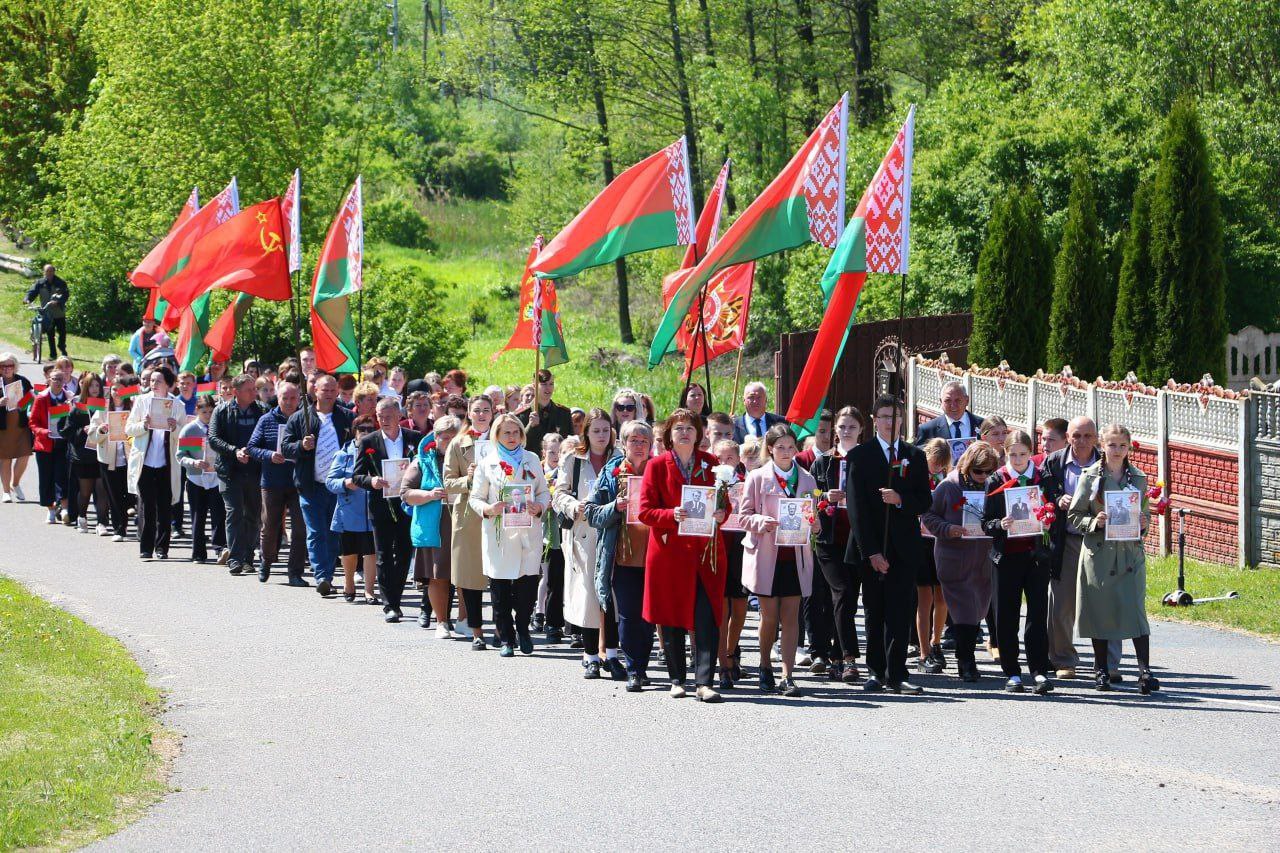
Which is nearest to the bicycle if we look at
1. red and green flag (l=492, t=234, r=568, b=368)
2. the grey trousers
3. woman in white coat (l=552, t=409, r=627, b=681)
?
red and green flag (l=492, t=234, r=568, b=368)

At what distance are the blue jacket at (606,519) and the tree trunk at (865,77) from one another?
37280 millimetres

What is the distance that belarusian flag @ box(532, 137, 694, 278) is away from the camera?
1470cm

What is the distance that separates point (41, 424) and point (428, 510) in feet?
29.7

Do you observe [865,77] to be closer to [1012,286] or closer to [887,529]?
[1012,286]

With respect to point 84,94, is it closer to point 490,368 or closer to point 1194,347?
point 490,368

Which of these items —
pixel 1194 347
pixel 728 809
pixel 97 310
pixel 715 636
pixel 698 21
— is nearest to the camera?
pixel 728 809

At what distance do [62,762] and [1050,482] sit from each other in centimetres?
652

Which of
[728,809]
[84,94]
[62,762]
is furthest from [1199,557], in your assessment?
[84,94]

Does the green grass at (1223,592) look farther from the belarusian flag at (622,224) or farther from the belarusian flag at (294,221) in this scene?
the belarusian flag at (294,221)

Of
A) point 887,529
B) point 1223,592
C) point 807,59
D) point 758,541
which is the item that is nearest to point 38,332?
point 807,59

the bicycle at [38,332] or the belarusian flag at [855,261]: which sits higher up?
the bicycle at [38,332]

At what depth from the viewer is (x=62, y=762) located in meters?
8.92

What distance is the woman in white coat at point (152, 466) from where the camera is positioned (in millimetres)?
17781

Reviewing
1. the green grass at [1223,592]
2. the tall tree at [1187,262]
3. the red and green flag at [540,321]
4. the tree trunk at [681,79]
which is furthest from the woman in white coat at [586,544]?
the tree trunk at [681,79]
